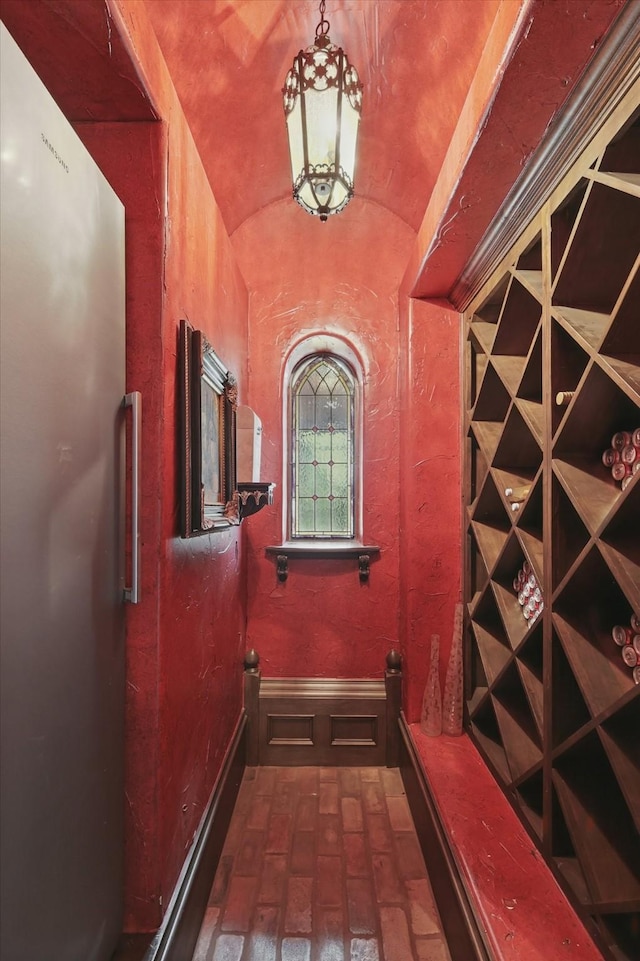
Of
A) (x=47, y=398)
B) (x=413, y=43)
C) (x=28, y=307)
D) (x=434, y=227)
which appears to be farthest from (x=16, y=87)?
(x=413, y=43)

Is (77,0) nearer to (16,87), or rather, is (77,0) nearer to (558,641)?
(16,87)

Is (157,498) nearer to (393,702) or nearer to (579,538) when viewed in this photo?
(579,538)

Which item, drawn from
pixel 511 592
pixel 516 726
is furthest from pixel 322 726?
pixel 511 592

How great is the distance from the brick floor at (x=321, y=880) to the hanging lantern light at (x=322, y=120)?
219cm

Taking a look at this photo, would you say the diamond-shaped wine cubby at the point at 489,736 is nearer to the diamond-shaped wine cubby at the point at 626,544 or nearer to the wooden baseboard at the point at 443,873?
the wooden baseboard at the point at 443,873

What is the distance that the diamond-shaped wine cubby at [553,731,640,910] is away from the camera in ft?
3.42

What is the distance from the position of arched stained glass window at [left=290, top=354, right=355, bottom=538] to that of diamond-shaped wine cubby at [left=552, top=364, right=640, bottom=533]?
1505mm

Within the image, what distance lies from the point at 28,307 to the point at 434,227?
1.41m

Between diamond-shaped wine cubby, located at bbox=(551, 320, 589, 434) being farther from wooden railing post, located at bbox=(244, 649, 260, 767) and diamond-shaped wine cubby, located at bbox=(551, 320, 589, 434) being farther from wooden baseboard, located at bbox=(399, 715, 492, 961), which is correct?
wooden railing post, located at bbox=(244, 649, 260, 767)

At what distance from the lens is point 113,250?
3.54 feet

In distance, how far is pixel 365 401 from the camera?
2.43m

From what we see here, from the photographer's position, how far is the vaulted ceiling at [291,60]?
1488mm

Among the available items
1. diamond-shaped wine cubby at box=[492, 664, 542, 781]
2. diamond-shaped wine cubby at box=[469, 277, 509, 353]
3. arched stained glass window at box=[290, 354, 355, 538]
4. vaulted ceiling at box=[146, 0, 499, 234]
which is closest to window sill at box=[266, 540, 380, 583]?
arched stained glass window at box=[290, 354, 355, 538]

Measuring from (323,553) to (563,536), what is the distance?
131 centimetres
